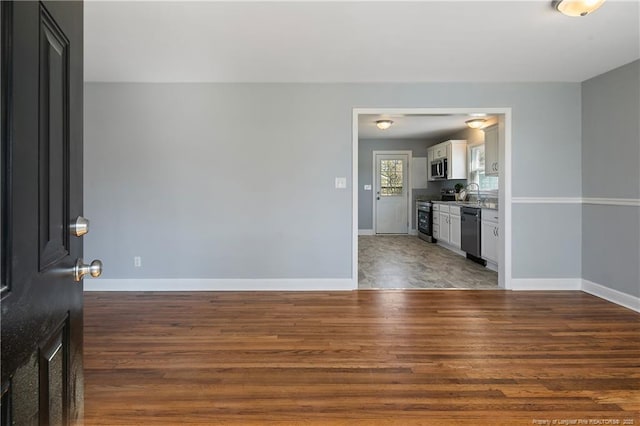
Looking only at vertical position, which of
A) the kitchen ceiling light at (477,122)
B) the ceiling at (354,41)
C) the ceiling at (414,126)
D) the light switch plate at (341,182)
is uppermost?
the ceiling at (414,126)

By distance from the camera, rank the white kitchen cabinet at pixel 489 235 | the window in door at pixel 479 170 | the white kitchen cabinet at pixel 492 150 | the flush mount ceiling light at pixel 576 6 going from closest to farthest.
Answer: the flush mount ceiling light at pixel 576 6 → the white kitchen cabinet at pixel 489 235 → the white kitchen cabinet at pixel 492 150 → the window in door at pixel 479 170

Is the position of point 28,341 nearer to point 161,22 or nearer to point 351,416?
point 351,416

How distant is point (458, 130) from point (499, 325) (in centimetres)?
520

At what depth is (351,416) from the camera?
176 cm

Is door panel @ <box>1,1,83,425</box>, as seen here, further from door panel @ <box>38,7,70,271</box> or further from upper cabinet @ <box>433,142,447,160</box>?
upper cabinet @ <box>433,142,447,160</box>

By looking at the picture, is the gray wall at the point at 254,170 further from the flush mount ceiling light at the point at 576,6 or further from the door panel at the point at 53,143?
the door panel at the point at 53,143

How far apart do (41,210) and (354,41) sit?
2.69m

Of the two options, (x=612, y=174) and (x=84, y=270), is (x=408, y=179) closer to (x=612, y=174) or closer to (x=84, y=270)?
(x=612, y=174)

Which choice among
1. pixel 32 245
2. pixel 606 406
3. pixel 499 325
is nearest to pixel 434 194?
pixel 499 325

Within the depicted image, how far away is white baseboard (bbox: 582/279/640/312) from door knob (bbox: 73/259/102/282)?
4223mm

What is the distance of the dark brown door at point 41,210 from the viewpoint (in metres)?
0.59

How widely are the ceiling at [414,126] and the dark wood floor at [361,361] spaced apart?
320 centimetres

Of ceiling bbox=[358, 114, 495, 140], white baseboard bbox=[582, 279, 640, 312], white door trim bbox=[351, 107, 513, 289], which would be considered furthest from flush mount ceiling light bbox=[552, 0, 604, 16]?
ceiling bbox=[358, 114, 495, 140]

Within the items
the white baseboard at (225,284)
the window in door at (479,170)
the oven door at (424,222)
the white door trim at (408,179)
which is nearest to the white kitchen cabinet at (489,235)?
the window in door at (479,170)
